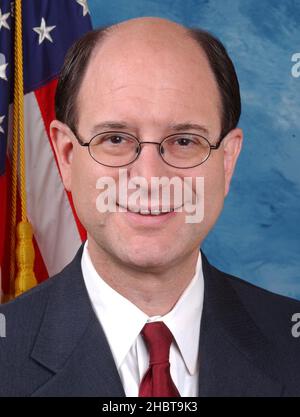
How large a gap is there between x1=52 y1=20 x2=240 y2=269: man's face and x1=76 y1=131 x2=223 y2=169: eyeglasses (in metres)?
0.01

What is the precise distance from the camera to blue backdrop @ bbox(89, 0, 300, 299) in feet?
8.46

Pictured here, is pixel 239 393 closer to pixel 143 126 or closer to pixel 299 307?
pixel 299 307

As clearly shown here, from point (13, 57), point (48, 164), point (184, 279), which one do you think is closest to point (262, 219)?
point (48, 164)

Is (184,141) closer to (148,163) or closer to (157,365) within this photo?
(148,163)

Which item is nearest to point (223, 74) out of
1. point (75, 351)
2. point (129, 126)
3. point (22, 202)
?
point (129, 126)

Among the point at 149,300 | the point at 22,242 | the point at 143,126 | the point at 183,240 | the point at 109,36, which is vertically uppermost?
the point at 109,36

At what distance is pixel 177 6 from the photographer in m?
2.58

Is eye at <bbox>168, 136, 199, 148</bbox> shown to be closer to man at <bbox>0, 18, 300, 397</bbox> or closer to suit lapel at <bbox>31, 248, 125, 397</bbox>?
man at <bbox>0, 18, 300, 397</bbox>

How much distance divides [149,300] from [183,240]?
0.50ft

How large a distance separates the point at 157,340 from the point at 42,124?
3.81ft

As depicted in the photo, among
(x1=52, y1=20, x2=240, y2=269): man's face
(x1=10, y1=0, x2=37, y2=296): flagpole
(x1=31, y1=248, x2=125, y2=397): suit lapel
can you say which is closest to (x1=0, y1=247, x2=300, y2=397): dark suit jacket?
(x1=31, y1=248, x2=125, y2=397): suit lapel

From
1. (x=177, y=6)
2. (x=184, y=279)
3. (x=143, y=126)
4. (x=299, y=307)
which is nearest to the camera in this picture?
(x=143, y=126)

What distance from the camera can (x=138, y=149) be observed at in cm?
145

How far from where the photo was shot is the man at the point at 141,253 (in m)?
1.46
